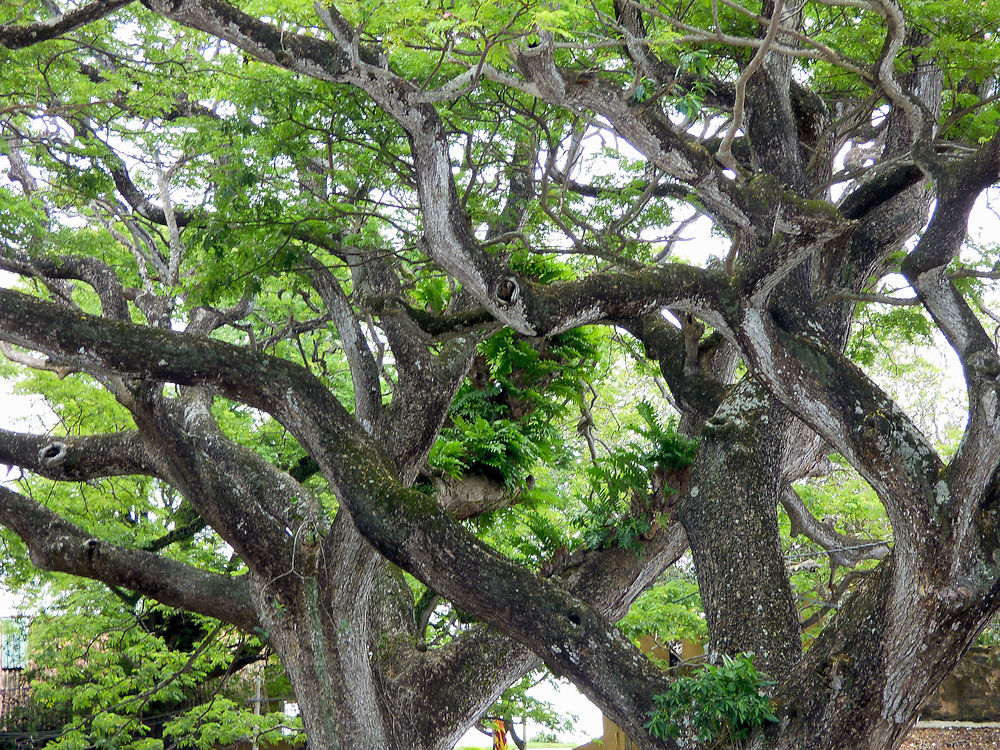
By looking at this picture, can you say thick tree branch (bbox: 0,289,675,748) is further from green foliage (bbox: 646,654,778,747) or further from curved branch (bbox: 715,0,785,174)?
curved branch (bbox: 715,0,785,174)

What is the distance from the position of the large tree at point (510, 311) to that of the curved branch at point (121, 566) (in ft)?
0.08

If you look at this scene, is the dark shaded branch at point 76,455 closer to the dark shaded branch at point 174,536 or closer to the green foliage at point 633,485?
the green foliage at point 633,485

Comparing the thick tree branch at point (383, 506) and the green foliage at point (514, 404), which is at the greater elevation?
the green foliage at point (514, 404)

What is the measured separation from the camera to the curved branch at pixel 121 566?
22.3 ft

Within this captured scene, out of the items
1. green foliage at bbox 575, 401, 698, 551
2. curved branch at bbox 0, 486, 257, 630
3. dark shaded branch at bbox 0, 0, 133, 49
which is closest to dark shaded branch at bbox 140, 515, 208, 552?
curved branch at bbox 0, 486, 257, 630

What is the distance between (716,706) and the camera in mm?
4988

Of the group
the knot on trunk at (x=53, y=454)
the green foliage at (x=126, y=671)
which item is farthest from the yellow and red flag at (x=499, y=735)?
the knot on trunk at (x=53, y=454)

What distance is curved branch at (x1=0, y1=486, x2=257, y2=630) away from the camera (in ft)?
22.3

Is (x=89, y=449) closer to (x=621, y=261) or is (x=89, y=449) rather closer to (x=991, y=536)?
(x=621, y=261)

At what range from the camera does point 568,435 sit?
16219 mm

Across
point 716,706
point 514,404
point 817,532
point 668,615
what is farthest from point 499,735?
point 716,706

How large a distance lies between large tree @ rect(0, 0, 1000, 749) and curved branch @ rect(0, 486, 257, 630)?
0.03 metres

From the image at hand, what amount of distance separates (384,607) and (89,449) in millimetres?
2459

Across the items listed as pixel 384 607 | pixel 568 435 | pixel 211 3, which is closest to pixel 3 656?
pixel 568 435
